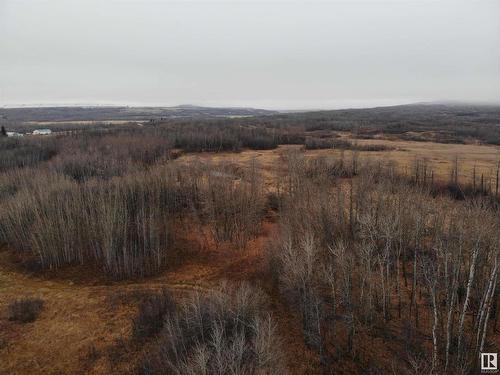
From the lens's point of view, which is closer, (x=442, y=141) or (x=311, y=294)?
(x=311, y=294)

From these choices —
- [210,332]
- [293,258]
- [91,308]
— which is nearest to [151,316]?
[91,308]

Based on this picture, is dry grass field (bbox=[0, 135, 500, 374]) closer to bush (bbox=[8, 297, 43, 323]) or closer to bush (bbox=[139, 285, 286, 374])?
bush (bbox=[8, 297, 43, 323])

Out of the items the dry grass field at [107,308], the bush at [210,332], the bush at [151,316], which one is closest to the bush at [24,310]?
the dry grass field at [107,308]

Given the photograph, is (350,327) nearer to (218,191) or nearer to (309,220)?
(309,220)

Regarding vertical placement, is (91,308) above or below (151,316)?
below

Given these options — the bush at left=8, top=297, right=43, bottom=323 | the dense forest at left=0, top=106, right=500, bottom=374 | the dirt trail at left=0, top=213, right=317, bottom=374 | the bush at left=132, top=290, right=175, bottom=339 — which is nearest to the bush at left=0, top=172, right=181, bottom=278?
the dense forest at left=0, top=106, right=500, bottom=374

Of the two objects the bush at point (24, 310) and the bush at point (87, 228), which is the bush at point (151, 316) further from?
the bush at point (24, 310)

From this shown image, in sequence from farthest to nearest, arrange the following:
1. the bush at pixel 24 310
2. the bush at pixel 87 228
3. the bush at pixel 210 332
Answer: the bush at pixel 87 228 → the bush at pixel 24 310 → the bush at pixel 210 332

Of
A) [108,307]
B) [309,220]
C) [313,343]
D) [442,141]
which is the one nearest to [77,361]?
[108,307]

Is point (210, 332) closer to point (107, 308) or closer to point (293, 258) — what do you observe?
point (293, 258)
